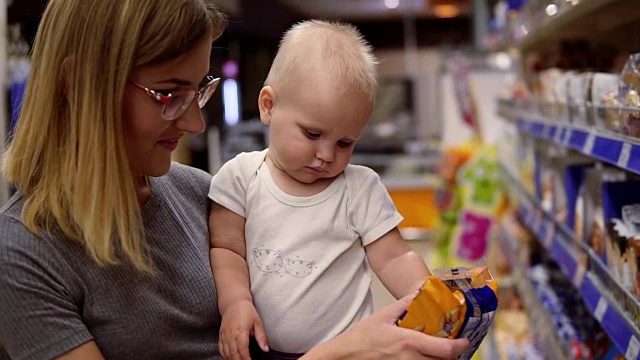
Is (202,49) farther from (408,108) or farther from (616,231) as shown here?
(408,108)

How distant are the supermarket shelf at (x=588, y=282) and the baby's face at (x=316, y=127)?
2.11 ft

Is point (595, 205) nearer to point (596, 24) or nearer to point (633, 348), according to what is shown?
point (633, 348)

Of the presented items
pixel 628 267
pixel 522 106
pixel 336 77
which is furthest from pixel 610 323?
pixel 522 106

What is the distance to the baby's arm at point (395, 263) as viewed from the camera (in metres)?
1.69

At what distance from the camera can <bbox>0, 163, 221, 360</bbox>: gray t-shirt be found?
4.70ft

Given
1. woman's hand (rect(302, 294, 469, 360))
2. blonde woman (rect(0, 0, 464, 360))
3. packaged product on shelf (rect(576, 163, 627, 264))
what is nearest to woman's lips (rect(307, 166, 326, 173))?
blonde woman (rect(0, 0, 464, 360))

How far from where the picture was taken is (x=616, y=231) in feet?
6.34

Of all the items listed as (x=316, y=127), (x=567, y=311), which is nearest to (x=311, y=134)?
(x=316, y=127)

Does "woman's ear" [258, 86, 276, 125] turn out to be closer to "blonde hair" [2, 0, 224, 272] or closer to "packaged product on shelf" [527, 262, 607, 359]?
"blonde hair" [2, 0, 224, 272]

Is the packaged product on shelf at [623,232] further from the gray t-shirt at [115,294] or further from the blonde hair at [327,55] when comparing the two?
the gray t-shirt at [115,294]

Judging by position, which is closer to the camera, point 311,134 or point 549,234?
point 311,134

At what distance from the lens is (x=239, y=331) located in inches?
64.3

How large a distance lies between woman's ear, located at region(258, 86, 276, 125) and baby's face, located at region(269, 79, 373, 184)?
0.08 ft

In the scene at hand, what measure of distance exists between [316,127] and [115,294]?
0.47m
